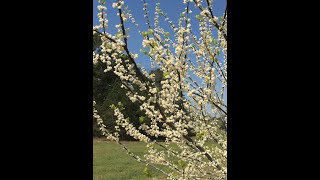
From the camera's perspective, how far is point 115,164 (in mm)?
9945

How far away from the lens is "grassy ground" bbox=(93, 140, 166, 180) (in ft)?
27.3

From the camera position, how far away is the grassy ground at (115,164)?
328 inches

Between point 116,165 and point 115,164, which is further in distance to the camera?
point 115,164

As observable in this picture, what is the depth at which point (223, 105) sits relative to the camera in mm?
2355
